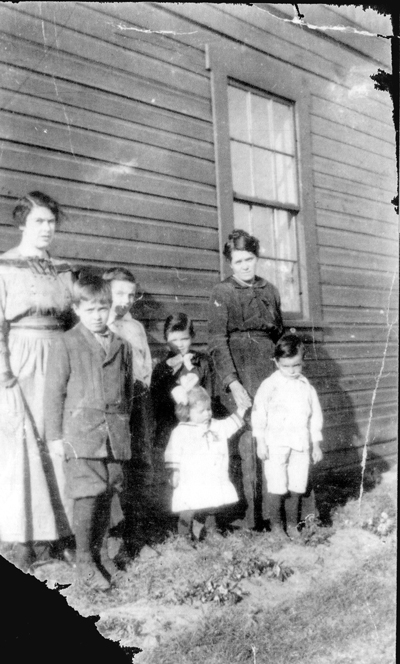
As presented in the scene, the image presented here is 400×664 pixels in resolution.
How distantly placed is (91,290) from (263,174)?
8.60 ft

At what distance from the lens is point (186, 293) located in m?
4.58

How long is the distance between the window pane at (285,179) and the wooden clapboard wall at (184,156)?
0.28 metres

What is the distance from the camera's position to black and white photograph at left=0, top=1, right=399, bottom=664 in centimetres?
309

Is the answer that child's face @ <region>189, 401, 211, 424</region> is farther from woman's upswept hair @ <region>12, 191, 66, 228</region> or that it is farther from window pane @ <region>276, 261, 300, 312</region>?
window pane @ <region>276, 261, 300, 312</region>

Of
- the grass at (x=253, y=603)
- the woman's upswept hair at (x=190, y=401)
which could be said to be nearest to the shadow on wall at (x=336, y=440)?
the grass at (x=253, y=603)

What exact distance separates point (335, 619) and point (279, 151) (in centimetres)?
394

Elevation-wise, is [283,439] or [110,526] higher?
[283,439]

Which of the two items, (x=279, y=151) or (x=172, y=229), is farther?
(x=279, y=151)

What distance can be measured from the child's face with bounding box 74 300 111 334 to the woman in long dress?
164 mm

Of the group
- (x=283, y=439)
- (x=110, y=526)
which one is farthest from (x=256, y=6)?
(x=110, y=526)

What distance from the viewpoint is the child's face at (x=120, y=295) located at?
3.74 metres

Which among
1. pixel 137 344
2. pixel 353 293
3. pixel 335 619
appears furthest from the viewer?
pixel 353 293

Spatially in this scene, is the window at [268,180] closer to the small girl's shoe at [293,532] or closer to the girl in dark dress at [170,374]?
the girl in dark dress at [170,374]

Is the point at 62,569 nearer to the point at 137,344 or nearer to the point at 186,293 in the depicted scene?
the point at 137,344
